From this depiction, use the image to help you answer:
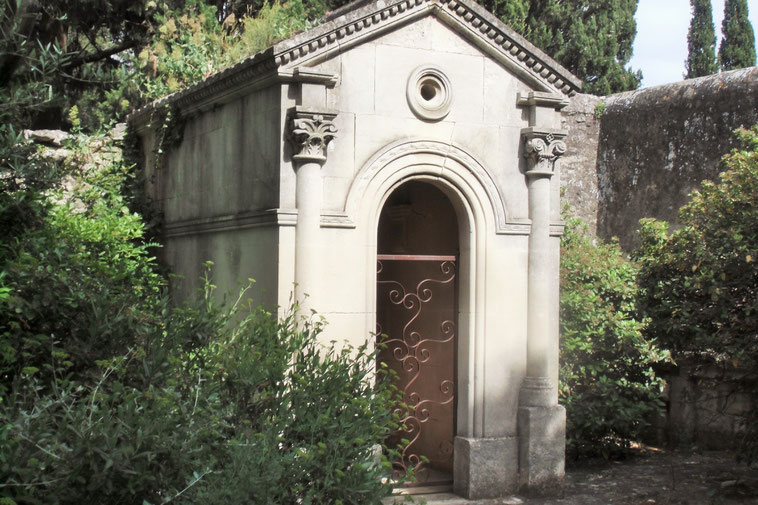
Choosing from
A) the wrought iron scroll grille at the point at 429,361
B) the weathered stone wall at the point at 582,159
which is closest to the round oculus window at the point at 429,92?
the wrought iron scroll grille at the point at 429,361

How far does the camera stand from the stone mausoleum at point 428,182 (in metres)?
7.25

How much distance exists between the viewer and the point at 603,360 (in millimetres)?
9688

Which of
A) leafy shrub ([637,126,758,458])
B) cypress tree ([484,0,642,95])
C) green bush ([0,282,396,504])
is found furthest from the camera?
cypress tree ([484,0,642,95])

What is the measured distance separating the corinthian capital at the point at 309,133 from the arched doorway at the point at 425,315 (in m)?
1.32

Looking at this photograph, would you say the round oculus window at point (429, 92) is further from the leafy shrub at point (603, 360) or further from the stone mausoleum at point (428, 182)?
the leafy shrub at point (603, 360)

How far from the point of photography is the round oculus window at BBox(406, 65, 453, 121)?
7.71m

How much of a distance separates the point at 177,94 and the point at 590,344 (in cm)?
490

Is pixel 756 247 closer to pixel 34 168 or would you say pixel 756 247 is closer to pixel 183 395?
pixel 183 395

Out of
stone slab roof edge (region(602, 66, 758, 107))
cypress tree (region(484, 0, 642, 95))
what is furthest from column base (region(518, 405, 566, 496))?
cypress tree (region(484, 0, 642, 95))

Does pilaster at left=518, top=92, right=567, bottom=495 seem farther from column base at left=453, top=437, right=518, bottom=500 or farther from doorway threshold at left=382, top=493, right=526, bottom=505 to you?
doorway threshold at left=382, top=493, right=526, bottom=505

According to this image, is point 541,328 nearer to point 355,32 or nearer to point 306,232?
point 306,232

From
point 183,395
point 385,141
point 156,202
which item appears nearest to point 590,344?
point 385,141

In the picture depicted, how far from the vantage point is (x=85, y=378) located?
4637 mm

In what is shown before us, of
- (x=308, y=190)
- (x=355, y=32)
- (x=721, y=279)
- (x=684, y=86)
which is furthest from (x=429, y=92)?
(x=684, y=86)
